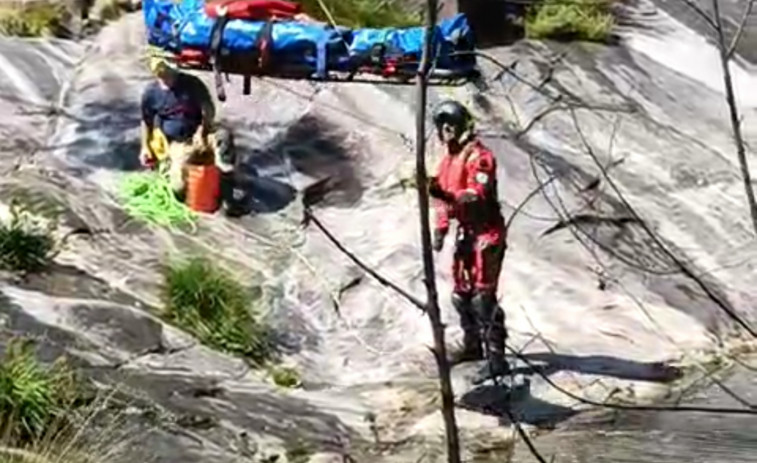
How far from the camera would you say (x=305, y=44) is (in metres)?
11.7

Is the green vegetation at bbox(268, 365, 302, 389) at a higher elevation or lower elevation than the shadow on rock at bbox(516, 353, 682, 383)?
lower

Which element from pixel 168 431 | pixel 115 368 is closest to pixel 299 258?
pixel 115 368

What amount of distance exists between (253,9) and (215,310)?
8.48 ft

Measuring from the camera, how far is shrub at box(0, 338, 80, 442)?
7.76m

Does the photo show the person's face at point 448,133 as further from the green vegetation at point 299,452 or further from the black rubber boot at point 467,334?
the green vegetation at point 299,452

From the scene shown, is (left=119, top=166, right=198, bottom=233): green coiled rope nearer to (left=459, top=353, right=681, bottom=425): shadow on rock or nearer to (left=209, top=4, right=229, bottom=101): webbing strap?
(left=209, top=4, right=229, bottom=101): webbing strap

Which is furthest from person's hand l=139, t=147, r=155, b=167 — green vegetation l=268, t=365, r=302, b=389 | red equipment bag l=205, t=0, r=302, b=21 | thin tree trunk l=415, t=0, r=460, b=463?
thin tree trunk l=415, t=0, r=460, b=463

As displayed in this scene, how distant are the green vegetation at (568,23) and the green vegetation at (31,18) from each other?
365cm

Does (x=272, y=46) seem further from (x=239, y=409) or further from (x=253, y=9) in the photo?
(x=239, y=409)

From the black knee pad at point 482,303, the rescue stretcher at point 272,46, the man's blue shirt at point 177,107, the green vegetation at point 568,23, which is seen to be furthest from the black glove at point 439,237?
the green vegetation at point 568,23

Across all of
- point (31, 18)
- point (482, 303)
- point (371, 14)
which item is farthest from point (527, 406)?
point (31, 18)

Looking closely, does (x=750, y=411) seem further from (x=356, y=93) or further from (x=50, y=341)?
(x=356, y=93)

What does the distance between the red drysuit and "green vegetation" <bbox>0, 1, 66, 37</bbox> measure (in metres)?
5.23

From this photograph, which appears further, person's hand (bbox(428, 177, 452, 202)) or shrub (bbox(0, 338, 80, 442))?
person's hand (bbox(428, 177, 452, 202))
